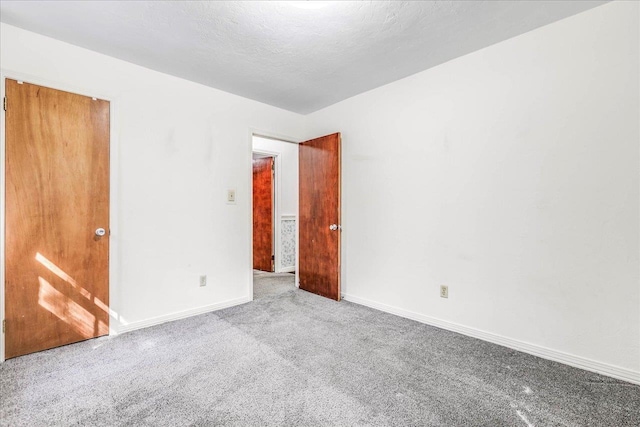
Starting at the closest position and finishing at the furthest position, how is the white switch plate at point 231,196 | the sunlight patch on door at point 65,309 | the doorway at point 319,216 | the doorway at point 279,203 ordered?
1. the sunlight patch on door at point 65,309
2. the white switch plate at point 231,196
3. the doorway at point 319,216
4. the doorway at point 279,203

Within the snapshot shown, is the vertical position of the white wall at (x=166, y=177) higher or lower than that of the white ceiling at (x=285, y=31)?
lower

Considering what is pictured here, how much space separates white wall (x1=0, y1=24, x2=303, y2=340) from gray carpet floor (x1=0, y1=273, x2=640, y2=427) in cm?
47

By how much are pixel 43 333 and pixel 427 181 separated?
3.38 meters

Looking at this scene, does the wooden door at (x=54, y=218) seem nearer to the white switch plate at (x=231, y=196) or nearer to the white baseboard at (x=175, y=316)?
the white baseboard at (x=175, y=316)

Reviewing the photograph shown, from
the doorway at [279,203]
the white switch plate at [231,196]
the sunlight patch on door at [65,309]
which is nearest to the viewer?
the sunlight patch on door at [65,309]

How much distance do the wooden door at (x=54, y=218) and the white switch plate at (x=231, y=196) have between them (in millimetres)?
1088

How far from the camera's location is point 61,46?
7.32 ft

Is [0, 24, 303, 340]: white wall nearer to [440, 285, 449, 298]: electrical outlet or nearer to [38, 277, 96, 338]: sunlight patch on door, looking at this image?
[38, 277, 96, 338]: sunlight patch on door

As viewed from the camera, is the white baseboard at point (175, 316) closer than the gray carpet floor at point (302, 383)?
No

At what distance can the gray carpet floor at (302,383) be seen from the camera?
150 cm

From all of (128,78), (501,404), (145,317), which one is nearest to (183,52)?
(128,78)

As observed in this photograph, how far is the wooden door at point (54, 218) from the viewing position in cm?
206

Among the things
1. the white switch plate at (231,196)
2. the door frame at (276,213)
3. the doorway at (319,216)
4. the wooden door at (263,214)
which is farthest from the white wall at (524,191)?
the wooden door at (263,214)

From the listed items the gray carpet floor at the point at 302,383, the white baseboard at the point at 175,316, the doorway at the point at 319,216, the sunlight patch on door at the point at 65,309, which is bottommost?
the gray carpet floor at the point at 302,383
